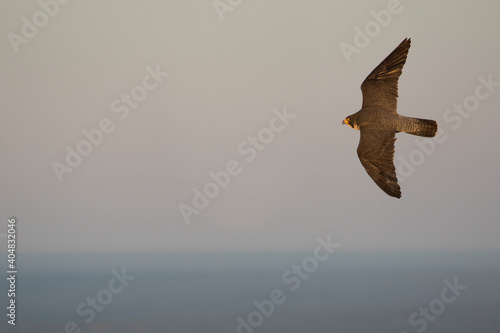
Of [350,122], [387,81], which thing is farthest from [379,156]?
[387,81]

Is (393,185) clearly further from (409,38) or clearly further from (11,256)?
(11,256)

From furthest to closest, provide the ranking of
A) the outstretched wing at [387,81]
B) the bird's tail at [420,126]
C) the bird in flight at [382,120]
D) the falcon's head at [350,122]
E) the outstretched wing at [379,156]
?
the falcon's head at [350,122] < the outstretched wing at [387,81] < the bird in flight at [382,120] < the outstretched wing at [379,156] < the bird's tail at [420,126]

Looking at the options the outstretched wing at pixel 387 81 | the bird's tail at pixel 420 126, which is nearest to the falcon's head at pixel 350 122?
the outstretched wing at pixel 387 81

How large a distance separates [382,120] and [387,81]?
93 cm

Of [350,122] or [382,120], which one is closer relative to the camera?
[382,120]

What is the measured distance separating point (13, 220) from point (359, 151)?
9929 mm

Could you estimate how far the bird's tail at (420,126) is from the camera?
2236 cm

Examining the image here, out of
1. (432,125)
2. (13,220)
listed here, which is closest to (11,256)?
(13,220)

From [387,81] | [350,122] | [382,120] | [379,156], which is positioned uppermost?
[387,81]

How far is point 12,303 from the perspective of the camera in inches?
1024

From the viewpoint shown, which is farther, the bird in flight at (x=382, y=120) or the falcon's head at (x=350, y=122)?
the falcon's head at (x=350, y=122)

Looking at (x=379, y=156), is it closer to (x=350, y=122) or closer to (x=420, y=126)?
(x=350, y=122)

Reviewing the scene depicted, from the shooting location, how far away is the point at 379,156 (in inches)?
905

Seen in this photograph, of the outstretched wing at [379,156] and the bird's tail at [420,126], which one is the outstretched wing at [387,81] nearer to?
the bird's tail at [420,126]
